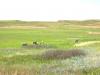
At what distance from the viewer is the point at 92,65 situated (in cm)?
1930

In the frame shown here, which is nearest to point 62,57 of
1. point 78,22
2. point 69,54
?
point 69,54

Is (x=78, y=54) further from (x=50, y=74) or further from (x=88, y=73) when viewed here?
(x=50, y=74)

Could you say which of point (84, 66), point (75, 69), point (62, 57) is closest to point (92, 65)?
point (84, 66)

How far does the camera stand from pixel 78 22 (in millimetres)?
175000

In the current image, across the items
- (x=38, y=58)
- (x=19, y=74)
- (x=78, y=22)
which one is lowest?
(x=78, y=22)

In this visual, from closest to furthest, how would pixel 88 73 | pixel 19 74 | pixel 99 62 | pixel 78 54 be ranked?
pixel 19 74 < pixel 88 73 < pixel 99 62 < pixel 78 54

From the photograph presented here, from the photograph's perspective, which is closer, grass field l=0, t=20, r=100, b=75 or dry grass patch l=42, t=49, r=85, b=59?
Result: grass field l=0, t=20, r=100, b=75

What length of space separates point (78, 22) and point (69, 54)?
488 feet

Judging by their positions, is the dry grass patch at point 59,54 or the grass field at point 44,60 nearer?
the grass field at point 44,60

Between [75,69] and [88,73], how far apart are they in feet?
2.58

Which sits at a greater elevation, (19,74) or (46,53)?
(19,74)

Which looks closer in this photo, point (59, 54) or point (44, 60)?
point (44, 60)

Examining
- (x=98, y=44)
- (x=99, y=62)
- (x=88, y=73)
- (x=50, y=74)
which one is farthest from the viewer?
(x=98, y=44)

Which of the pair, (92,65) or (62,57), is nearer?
(92,65)
